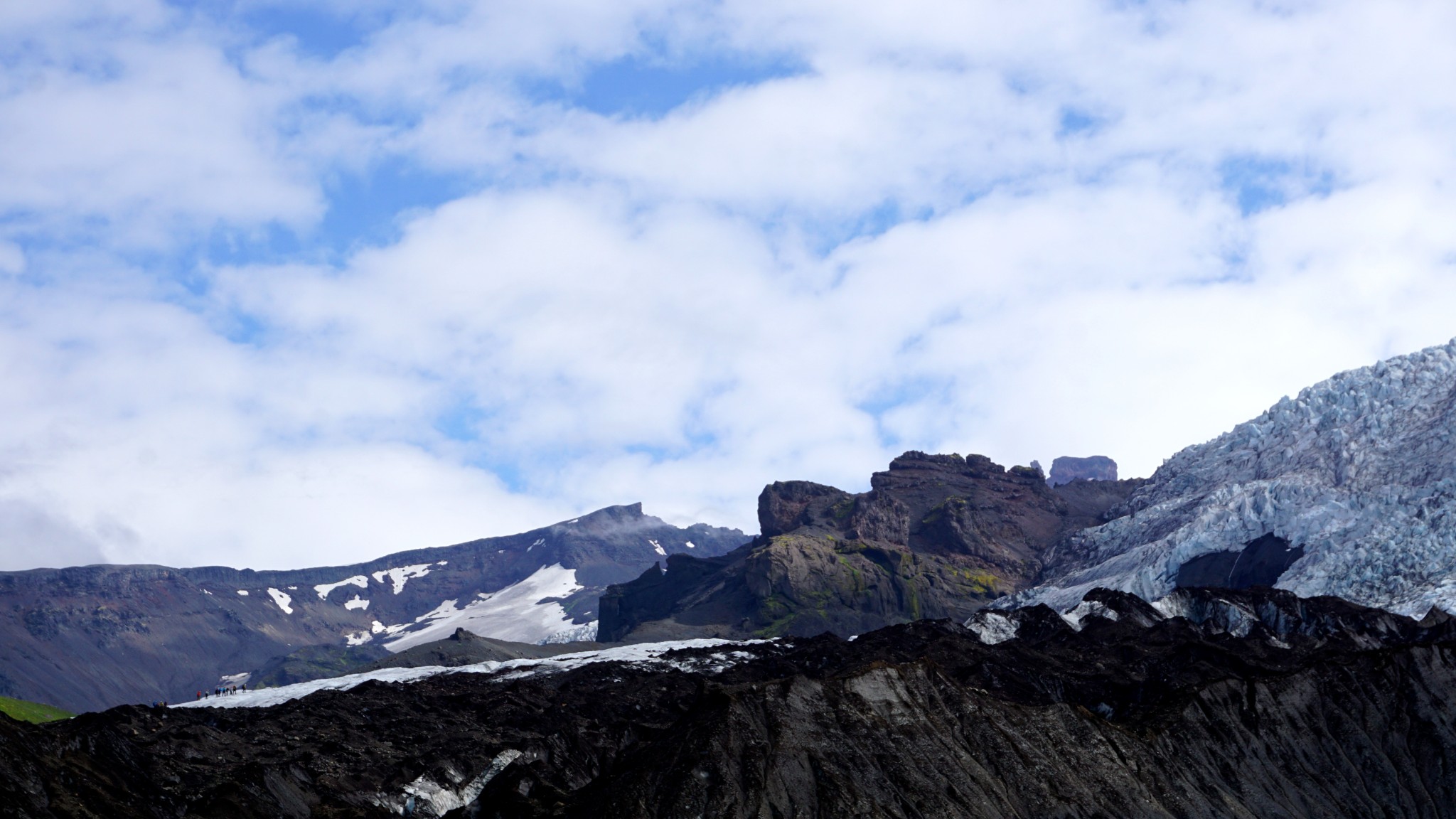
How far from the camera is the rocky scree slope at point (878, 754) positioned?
330 feet

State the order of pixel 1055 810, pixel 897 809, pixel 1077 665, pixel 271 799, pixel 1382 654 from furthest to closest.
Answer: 1. pixel 1077 665
2. pixel 1382 654
3. pixel 271 799
4. pixel 1055 810
5. pixel 897 809

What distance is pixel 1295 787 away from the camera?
406 ft

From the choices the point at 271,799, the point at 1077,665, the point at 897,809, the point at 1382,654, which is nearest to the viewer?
the point at 897,809

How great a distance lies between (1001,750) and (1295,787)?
31575 mm

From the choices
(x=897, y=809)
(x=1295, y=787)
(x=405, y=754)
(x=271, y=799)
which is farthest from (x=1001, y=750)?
(x=405, y=754)

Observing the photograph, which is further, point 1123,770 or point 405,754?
point 405,754

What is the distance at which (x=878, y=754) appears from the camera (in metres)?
107

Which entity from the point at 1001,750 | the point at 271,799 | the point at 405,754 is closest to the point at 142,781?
the point at 271,799

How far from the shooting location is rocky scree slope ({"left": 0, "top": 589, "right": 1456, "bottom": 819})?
101m

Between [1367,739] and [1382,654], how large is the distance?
13.6 metres

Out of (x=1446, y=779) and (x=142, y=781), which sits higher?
(x=142, y=781)

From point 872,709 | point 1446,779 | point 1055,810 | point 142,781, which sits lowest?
point 1446,779

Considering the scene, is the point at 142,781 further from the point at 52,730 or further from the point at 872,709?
the point at 872,709

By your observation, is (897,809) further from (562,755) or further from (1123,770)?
(562,755)
